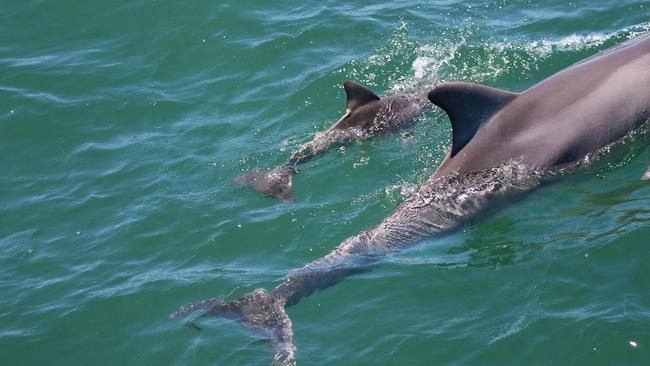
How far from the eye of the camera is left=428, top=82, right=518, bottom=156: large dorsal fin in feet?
39.4

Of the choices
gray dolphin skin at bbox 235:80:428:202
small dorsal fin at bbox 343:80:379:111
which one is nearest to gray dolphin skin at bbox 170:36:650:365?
gray dolphin skin at bbox 235:80:428:202

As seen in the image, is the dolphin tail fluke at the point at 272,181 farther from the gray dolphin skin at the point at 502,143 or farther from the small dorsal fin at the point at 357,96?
the gray dolphin skin at the point at 502,143

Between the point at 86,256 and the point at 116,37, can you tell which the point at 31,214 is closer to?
Result: the point at 86,256

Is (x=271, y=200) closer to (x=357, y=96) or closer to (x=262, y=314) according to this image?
(x=357, y=96)

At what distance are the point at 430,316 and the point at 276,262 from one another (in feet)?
8.78

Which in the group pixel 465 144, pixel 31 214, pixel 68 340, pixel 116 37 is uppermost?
pixel 116 37

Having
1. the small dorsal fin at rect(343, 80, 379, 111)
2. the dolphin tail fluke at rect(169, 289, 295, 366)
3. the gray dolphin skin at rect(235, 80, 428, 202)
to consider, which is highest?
the small dorsal fin at rect(343, 80, 379, 111)

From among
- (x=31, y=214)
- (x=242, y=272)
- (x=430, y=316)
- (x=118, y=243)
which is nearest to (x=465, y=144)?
(x=430, y=316)

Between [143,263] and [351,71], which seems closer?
[143,263]

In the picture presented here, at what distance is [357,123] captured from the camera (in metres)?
15.1

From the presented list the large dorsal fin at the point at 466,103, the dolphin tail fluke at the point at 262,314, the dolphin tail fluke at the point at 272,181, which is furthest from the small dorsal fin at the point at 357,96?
the dolphin tail fluke at the point at 262,314

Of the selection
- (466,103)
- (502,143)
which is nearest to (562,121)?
(502,143)

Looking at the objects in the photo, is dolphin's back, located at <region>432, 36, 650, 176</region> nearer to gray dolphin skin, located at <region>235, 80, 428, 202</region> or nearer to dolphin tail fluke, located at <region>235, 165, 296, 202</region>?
dolphin tail fluke, located at <region>235, 165, 296, 202</region>

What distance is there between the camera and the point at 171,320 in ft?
38.6
